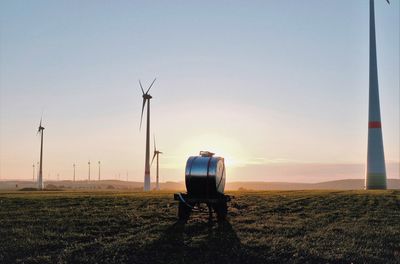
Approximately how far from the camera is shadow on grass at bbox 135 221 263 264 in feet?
54.0

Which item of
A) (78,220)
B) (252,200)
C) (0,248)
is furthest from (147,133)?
(0,248)

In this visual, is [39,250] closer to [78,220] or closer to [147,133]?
[78,220]

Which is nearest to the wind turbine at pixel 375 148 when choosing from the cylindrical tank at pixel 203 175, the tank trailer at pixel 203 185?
the tank trailer at pixel 203 185

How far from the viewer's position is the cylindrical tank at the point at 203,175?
2341cm

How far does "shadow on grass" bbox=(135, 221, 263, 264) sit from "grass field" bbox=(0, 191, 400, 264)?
33mm

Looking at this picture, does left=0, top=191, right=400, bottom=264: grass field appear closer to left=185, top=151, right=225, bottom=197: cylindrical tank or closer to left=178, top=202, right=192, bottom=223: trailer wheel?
left=178, top=202, right=192, bottom=223: trailer wheel

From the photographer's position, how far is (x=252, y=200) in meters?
33.0

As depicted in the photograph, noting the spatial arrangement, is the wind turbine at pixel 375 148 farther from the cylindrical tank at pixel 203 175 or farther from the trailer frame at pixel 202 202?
the cylindrical tank at pixel 203 175

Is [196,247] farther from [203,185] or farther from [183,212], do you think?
[183,212]

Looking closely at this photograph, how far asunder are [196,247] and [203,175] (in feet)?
19.3

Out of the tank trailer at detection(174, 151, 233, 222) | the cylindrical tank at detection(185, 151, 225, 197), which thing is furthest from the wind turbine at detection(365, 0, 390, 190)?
the cylindrical tank at detection(185, 151, 225, 197)

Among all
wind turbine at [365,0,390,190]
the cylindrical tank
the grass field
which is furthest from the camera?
wind turbine at [365,0,390,190]

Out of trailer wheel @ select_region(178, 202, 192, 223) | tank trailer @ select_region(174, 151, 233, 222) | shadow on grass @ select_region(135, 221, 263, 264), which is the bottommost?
shadow on grass @ select_region(135, 221, 263, 264)

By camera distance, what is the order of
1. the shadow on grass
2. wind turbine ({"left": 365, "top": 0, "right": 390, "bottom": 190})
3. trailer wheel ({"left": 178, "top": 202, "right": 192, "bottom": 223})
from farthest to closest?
wind turbine ({"left": 365, "top": 0, "right": 390, "bottom": 190}) → trailer wheel ({"left": 178, "top": 202, "right": 192, "bottom": 223}) → the shadow on grass
